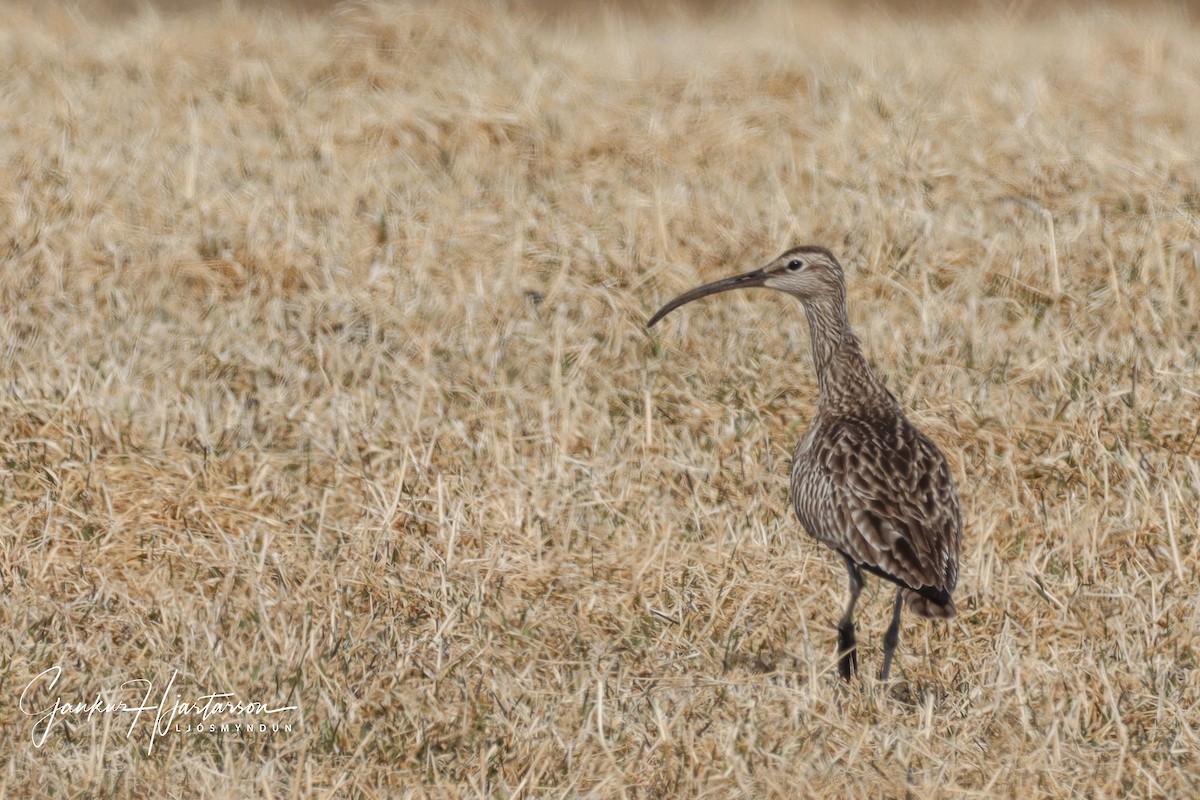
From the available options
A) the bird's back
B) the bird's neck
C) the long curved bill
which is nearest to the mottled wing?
the bird's back

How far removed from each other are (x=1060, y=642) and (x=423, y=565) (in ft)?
6.74

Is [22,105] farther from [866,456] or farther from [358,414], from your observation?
[866,456]

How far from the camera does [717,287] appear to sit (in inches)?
255

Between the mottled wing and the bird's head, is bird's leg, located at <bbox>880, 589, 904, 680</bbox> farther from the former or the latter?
the bird's head

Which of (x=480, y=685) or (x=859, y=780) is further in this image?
(x=480, y=685)

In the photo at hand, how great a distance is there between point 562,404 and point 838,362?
1165 mm

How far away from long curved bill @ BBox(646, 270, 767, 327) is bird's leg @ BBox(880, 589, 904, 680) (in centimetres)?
166

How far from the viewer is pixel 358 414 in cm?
645

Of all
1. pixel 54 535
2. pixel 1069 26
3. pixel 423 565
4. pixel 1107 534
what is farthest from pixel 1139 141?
pixel 54 535

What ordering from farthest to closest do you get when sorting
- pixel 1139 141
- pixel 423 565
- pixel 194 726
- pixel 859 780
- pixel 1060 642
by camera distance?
pixel 1139 141 < pixel 423 565 < pixel 1060 642 < pixel 194 726 < pixel 859 780

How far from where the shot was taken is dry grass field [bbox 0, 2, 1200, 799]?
4.46 meters

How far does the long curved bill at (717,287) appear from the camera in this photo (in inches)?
247

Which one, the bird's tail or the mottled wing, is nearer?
the bird's tail

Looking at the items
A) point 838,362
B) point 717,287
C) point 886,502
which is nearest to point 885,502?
point 886,502
